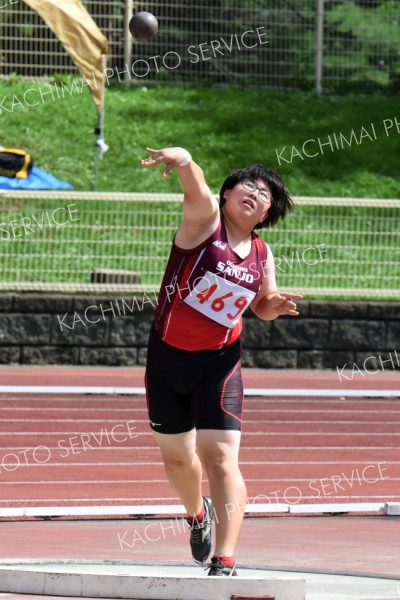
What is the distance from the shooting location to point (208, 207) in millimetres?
5859

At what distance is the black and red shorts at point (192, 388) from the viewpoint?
6031mm

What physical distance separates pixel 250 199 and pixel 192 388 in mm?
887

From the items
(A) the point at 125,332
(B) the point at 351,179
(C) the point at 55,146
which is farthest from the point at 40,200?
(B) the point at 351,179

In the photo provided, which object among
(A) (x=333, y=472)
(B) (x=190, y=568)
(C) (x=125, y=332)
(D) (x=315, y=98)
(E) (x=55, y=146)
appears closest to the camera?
(B) (x=190, y=568)

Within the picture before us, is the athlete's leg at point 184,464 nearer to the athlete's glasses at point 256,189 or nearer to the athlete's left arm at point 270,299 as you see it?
the athlete's left arm at point 270,299

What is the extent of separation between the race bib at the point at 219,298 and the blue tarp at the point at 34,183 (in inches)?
454

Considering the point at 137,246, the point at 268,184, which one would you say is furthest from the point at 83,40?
the point at 268,184

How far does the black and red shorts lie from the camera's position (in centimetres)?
603

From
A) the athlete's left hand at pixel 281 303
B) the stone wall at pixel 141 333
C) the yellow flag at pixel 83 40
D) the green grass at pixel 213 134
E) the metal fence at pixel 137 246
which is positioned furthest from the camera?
the green grass at pixel 213 134

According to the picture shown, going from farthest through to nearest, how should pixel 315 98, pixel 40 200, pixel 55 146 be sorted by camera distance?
pixel 315 98 → pixel 55 146 → pixel 40 200

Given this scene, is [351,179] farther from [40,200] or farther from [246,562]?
[246,562]

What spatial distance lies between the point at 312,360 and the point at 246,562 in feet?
30.2

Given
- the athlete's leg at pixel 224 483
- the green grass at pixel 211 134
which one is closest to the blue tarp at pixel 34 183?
the green grass at pixel 211 134

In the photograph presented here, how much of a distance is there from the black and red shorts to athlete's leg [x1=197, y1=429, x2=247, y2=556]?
62mm
